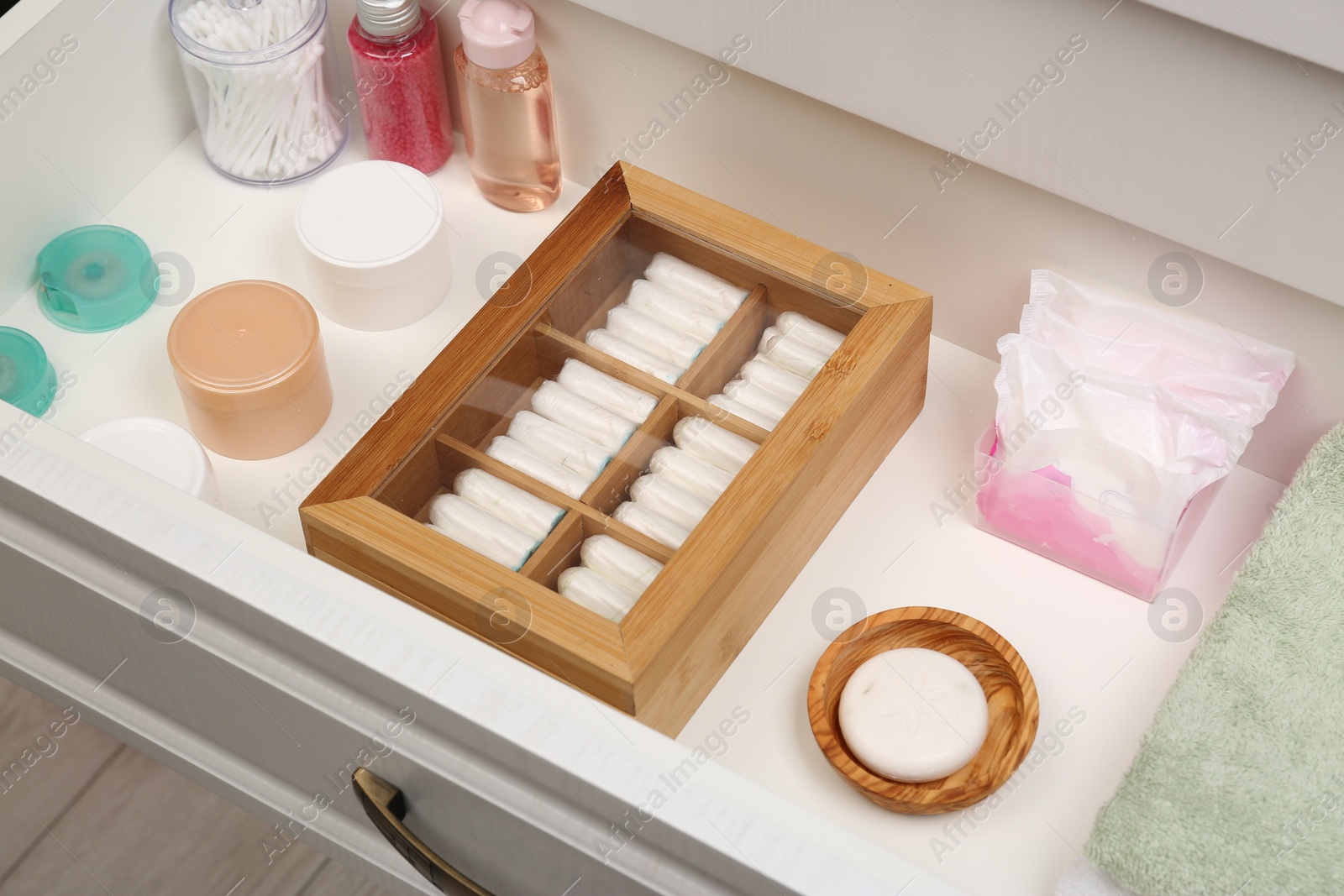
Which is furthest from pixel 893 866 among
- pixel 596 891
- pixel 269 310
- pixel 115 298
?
pixel 115 298

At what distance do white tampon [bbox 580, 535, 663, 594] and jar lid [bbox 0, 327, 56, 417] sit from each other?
39cm

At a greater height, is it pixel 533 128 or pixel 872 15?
pixel 872 15

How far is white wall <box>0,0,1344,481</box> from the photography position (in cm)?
85

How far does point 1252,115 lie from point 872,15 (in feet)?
0.70

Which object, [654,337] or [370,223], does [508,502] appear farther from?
[370,223]

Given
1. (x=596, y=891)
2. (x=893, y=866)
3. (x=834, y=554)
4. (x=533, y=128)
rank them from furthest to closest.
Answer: (x=533, y=128) < (x=834, y=554) < (x=596, y=891) < (x=893, y=866)

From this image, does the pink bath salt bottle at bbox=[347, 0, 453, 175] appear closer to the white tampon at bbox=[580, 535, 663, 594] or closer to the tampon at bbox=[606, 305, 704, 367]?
the tampon at bbox=[606, 305, 704, 367]

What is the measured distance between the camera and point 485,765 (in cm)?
69

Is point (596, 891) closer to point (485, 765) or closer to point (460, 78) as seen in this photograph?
point (485, 765)

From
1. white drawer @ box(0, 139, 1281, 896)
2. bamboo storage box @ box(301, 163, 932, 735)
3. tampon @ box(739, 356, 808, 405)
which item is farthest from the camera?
tampon @ box(739, 356, 808, 405)

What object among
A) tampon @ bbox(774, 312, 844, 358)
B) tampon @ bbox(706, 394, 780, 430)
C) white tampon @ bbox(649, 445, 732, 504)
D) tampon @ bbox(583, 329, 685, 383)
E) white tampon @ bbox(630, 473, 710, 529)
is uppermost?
tampon @ bbox(774, 312, 844, 358)

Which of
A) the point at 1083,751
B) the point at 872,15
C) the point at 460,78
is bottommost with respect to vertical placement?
the point at 1083,751

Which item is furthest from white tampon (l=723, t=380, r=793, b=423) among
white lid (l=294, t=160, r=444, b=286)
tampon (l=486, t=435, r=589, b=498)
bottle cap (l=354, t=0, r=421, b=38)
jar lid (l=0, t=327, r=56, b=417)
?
jar lid (l=0, t=327, r=56, b=417)

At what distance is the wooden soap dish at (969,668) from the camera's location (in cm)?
76
